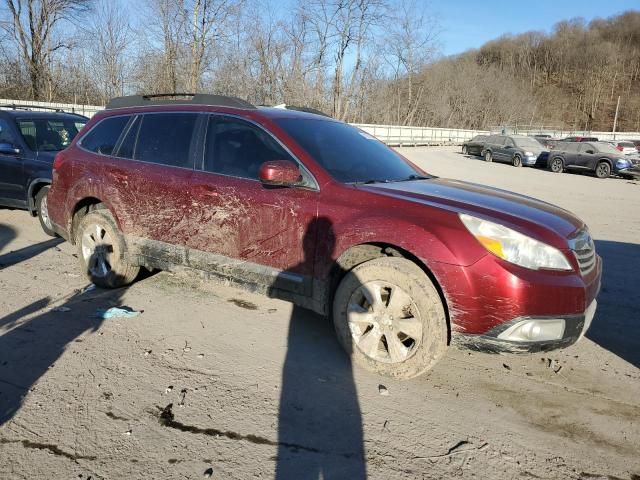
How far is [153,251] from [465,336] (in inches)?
111

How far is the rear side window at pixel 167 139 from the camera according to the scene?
14.2 ft

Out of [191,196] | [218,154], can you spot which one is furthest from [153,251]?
[218,154]

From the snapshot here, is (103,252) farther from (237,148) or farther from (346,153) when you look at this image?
(346,153)

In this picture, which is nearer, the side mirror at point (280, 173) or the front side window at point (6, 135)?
the side mirror at point (280, 173)

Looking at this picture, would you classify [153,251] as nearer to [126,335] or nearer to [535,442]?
[126,335]

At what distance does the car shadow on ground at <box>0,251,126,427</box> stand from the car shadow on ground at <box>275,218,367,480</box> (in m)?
1.57

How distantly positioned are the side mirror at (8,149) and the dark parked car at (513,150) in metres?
24.4

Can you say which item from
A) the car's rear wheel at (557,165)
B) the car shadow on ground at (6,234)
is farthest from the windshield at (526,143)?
the car shadow on ground at (6,234)

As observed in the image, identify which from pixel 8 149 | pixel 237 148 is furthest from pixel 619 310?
pixel 8 149

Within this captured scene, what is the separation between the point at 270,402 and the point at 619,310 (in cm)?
363

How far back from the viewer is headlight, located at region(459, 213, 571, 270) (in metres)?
3.02

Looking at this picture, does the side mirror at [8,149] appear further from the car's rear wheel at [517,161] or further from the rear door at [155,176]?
the car's rear wheel at [517,161]

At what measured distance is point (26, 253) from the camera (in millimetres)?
6121

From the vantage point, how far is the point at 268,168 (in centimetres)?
355
